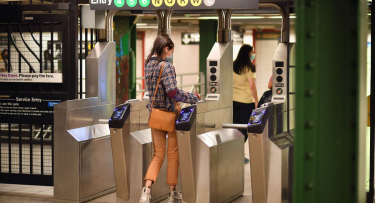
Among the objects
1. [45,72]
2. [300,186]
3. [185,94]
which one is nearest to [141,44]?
[45,72]

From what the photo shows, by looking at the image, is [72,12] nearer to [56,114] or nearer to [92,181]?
[56,114]

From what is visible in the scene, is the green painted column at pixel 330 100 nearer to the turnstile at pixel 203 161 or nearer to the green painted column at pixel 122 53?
the turnstile at pixel 203 161

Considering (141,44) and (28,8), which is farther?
(141,44)

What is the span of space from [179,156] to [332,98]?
2802mm

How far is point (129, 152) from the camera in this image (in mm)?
3992

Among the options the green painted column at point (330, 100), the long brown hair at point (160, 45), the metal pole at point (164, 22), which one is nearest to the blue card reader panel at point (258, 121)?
the long brown hair at point (160, 45)

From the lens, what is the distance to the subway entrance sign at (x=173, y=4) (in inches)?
152

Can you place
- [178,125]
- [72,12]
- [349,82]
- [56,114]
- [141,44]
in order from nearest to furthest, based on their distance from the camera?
[349,82], [178,125], [56,114], [72,12], [141,44]

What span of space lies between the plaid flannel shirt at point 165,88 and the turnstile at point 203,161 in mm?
107

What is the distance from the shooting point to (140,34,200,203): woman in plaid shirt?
12.0 ft

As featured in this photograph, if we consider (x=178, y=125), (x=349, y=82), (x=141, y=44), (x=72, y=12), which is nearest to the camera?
(x=349, y=82)

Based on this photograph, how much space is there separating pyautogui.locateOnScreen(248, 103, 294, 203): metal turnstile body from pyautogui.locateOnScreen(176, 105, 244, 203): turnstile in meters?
0.34

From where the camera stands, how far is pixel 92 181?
14.0ft

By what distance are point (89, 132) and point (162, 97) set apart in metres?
0.93
